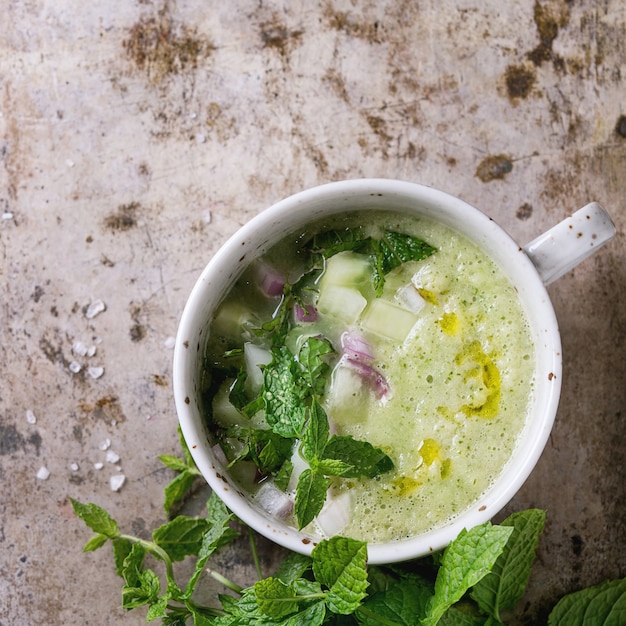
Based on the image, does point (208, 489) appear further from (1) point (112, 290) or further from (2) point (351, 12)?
(2) point (351, 12)

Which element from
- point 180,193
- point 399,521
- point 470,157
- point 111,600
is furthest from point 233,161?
point 111,600

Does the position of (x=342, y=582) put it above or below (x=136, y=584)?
above

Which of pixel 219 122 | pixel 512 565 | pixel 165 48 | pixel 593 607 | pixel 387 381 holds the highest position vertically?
pixel 165 48

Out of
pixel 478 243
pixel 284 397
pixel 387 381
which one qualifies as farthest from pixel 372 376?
pixel 478 243

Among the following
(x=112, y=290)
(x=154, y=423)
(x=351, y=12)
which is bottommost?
(x=154, y=423)

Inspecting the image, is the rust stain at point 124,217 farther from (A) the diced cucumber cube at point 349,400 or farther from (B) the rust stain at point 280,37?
(A) the diced cucumber cube at point 349,400

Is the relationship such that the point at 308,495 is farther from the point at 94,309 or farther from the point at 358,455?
the point at 94,309
